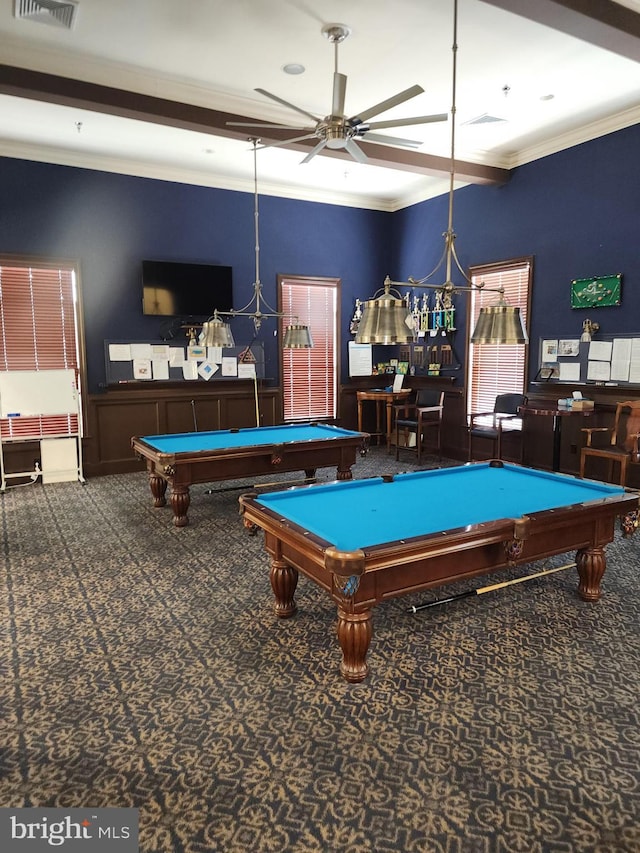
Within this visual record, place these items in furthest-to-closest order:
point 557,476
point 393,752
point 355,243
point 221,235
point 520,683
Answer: point 355,243 < point 221,235 < point 557,476 < point 520,683 < point 393,752

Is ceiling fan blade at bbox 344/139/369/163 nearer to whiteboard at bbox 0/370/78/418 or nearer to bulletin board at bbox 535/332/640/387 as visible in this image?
bulletin board at bbox 535/332/640/387

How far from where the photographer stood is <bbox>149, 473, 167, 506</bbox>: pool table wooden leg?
5.14 meters

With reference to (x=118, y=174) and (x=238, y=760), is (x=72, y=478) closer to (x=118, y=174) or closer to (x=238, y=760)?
(x=118, y=174)

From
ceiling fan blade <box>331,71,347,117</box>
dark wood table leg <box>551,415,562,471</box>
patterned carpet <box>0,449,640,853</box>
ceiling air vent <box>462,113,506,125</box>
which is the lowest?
patterned carpet <box>0,449,640,853</box>

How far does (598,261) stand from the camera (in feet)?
18.5

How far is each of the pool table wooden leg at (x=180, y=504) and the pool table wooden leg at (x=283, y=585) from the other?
1760 millimetres

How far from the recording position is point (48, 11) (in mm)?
3570

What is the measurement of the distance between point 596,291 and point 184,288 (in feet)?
15.2

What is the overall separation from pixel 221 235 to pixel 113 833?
21.9 ft

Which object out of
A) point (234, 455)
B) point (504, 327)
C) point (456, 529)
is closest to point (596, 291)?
point (504, 327)

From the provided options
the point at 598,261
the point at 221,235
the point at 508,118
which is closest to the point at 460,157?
the point at 508,118

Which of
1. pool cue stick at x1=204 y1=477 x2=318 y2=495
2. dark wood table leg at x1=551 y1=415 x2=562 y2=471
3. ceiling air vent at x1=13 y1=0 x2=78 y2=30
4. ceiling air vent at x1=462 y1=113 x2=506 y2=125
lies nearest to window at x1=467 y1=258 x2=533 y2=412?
dark wood table leg at x1=551 y1=415 x2=562 y2=471

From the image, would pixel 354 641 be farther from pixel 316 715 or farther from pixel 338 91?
pixel 338 91

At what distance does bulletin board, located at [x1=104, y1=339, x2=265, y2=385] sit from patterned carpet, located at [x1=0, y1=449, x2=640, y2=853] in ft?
11.4
